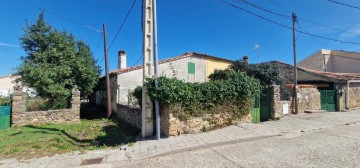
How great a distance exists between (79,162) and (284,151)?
5.71 m

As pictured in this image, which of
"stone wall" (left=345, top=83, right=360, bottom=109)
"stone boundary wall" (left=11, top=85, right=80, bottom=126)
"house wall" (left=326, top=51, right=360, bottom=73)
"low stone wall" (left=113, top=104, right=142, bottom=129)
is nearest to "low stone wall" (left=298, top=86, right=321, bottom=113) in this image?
"stone wall" (left=345, top=83, right=360, bottom=109)

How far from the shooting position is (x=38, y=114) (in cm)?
1275

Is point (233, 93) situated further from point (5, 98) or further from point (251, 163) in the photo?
point (5, 98)

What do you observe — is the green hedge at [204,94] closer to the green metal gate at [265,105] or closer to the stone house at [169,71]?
the green metal gate at [265,105]

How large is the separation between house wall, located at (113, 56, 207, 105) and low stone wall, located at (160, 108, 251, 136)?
4.48 metres

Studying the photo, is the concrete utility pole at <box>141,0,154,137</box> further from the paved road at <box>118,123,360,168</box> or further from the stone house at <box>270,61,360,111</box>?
the stone house at <box>270,61,360,111</box>

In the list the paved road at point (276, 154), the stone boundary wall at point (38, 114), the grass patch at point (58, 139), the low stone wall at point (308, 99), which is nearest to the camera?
the paved road at point (276, 154)

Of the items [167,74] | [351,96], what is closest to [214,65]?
[167,74]

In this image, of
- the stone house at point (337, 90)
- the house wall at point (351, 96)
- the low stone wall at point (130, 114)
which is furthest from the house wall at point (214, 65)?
the house wall at point (351, 96)

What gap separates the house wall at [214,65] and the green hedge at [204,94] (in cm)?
933

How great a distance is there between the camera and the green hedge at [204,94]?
8102 millimetres

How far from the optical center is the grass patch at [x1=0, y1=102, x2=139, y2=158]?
7566 millimetres

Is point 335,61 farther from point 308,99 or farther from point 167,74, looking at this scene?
point 167,74

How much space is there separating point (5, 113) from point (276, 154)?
43.6 feet
